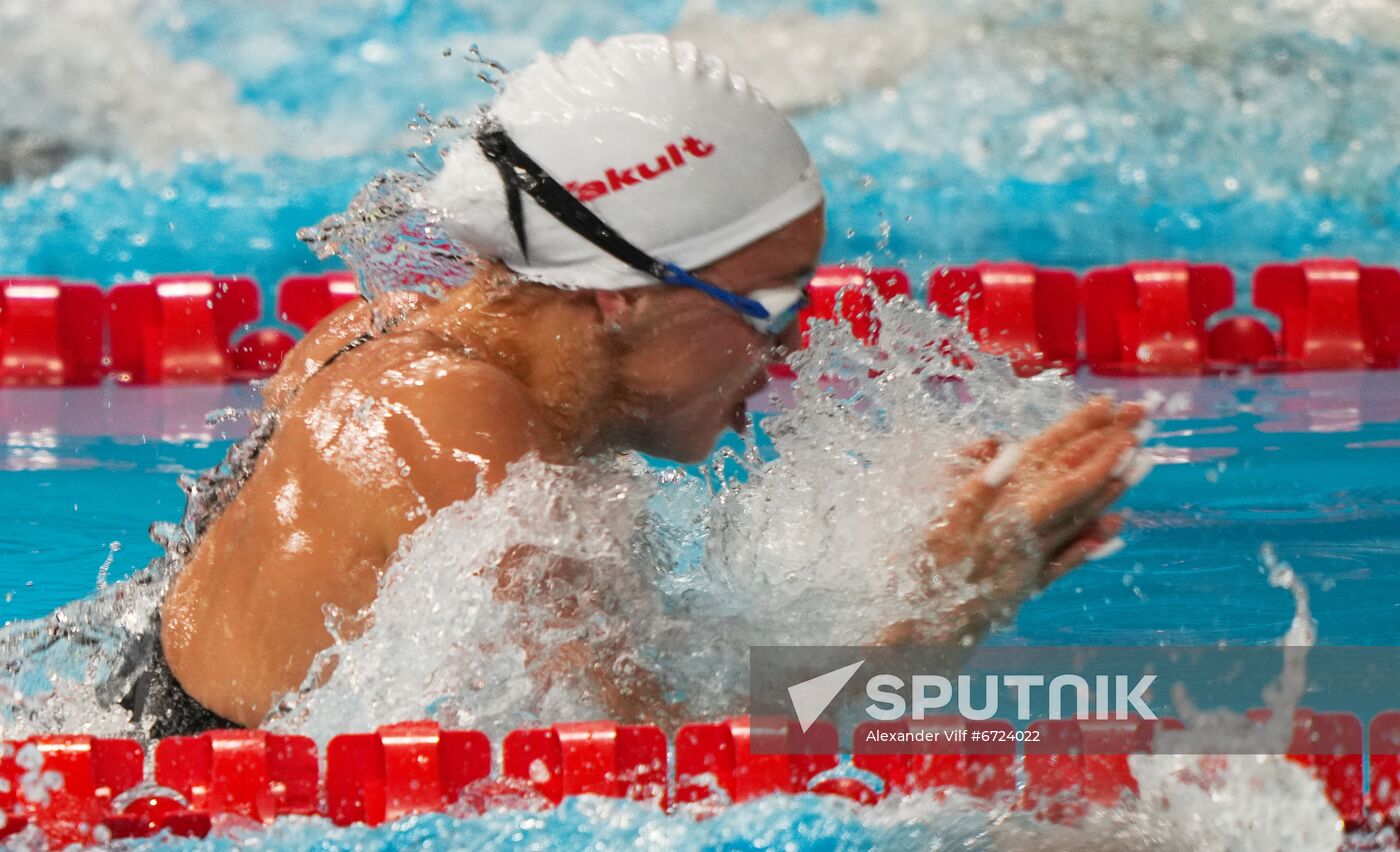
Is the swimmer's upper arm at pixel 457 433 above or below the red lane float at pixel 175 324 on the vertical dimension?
below

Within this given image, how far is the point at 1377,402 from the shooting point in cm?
527

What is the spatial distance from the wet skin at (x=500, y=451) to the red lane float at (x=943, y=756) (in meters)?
0.14

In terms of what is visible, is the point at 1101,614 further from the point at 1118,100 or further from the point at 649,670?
the point at 1118,100

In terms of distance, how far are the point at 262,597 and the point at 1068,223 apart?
7.62 m

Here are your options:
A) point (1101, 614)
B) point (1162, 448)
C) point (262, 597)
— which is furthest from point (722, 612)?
point (1162, 448)

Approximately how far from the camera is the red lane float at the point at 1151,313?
6035mm

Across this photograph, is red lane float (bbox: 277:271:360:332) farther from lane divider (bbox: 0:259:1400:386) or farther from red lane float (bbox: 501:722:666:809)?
red lane float (bbox: 501:722:666:809)

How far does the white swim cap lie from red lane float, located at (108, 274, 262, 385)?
14.7 feet

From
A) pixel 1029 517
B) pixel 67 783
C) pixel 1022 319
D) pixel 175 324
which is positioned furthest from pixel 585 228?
pixel 175 324

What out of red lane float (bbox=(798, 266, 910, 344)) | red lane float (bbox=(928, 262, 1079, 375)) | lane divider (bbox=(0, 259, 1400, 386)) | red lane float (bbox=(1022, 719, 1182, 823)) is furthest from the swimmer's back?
red lane float (bbox=(928, 262, 1079, 375))

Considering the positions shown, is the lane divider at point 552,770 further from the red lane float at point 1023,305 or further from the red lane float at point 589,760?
the red lane float at point 1023,305

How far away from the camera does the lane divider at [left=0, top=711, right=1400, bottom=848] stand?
5.93ft

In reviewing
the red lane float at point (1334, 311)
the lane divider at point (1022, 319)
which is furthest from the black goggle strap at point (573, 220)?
the red lane float at point (1334, 311)

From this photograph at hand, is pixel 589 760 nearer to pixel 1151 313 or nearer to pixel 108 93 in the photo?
pixel 1151 313
